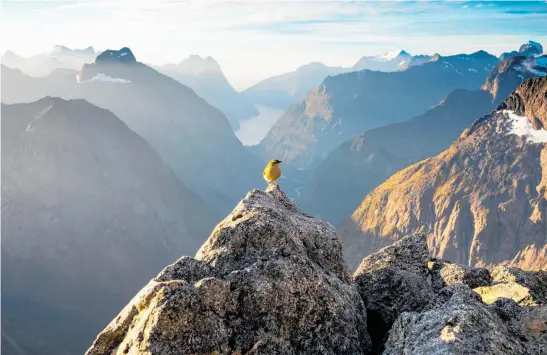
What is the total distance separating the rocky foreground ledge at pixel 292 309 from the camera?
42.1ft

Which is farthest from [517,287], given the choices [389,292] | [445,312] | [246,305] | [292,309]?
[246,305]

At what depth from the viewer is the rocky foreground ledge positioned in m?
12.8

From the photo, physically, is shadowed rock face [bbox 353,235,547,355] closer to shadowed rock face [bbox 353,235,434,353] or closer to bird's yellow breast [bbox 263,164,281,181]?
shadowed rock face [bbox 353,235,434,353]

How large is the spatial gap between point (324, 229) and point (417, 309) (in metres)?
5.07

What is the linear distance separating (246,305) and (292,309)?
147 centimetres

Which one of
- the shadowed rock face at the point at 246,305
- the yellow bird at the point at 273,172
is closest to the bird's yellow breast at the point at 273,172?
the yellow bird at the point at 273,172

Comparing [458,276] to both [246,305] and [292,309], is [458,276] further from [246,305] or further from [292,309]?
[246,305]

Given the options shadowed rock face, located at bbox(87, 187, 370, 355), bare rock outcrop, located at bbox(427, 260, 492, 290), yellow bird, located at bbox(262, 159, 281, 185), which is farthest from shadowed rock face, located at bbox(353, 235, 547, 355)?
yellow bird, located at bbox(262, 159, 281, 185)

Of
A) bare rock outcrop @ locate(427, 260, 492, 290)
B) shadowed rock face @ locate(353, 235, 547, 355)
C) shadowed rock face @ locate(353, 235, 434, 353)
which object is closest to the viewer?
shadowed rock face @ locate(353, 235, 547, 355)

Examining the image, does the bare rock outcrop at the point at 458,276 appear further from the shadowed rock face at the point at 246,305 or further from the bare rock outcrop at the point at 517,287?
the shadowed rock face at the point at 246,305

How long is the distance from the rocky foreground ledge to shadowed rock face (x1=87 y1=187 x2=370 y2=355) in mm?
32

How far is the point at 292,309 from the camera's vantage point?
1455 cm

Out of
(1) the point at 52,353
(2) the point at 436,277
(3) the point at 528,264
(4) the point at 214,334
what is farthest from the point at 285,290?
(3) the point at 528,264

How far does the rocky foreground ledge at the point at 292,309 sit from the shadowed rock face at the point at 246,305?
32mm
